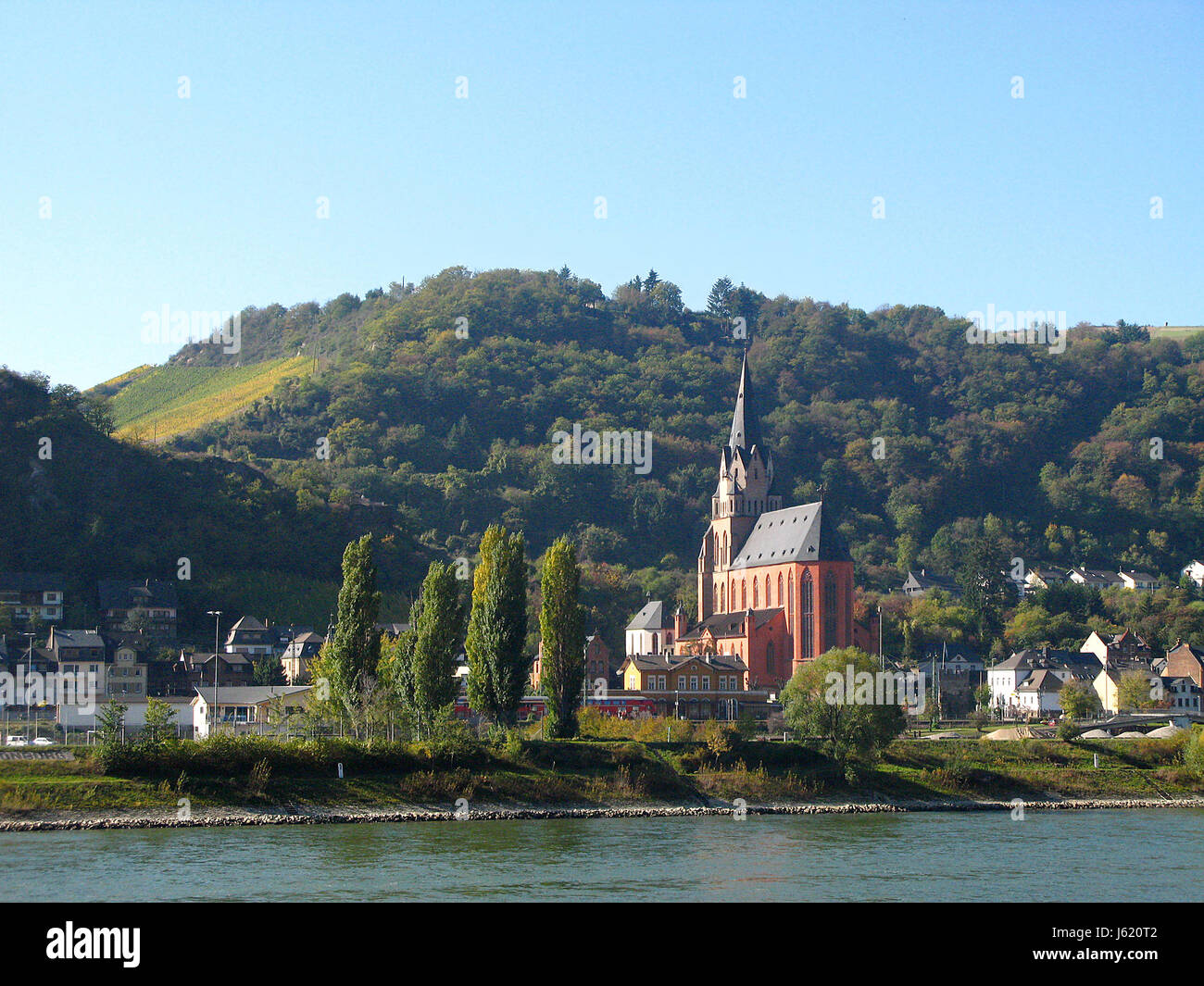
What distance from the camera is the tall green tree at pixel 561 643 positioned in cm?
6825

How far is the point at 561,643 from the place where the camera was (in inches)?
2719

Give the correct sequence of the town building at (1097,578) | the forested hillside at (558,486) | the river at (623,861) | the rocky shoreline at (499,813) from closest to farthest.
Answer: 1. the river at (623,861)
2. the rocky shoreline at (499,813)
3. the forested hillside at (558,486)
4. the town building at (1097,578)

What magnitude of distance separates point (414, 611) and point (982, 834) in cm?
3243

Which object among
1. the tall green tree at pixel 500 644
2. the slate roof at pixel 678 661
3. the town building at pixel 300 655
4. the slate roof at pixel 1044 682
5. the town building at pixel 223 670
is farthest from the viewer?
the slate roof at pixel 1044 682

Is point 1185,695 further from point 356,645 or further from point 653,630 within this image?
point 356,645

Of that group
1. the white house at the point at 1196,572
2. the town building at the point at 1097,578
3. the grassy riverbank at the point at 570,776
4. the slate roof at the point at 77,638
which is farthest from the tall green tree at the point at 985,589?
the slate roof at the point at 77,638

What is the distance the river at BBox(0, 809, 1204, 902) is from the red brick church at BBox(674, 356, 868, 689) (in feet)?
182

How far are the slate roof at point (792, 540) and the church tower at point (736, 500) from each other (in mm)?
2427

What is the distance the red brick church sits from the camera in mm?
112688

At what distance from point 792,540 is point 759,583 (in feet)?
19.0

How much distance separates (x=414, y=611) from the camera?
242 ft

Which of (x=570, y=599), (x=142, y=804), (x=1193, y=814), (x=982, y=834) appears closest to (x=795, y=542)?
(x=570, y=599)

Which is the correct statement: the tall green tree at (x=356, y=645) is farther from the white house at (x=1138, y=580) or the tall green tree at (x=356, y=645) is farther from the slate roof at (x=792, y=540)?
the white house at (x=1138, y=580)
